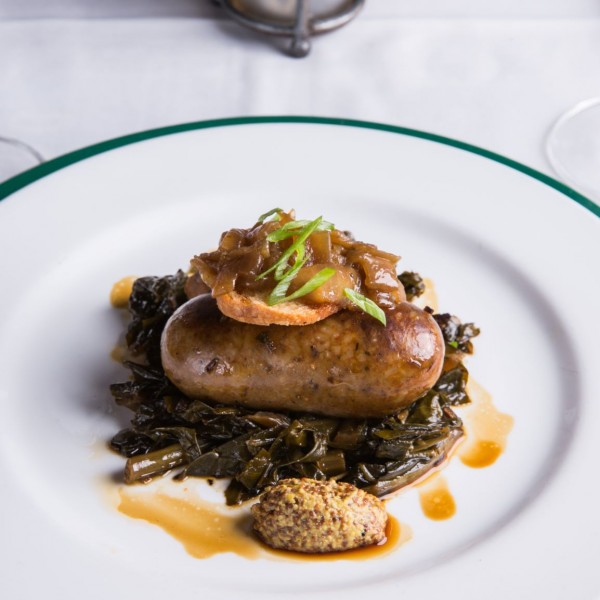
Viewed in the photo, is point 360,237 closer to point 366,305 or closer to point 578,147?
point 366,305

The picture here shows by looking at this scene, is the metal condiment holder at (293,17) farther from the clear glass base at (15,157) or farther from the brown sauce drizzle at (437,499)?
the brown sauce drizzle at (437,499)

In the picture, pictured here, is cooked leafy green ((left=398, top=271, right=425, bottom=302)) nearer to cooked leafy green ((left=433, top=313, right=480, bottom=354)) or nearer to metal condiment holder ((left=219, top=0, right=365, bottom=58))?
cooked leafy green ((left=433, top=313, right=480, bottom=354))

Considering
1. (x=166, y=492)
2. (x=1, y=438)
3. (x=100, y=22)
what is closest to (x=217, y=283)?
(x=166, y=492)

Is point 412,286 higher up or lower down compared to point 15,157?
lower down

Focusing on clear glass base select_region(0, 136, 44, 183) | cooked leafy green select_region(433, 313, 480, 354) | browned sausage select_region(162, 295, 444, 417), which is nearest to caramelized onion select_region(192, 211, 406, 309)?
browned sausage select_region(162, 295, 444, 417)

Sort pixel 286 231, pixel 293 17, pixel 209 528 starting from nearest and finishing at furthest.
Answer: pixel 209 528
pixel 286 231
pixel 293 17

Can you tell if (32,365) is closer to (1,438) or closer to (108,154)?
(1,438)

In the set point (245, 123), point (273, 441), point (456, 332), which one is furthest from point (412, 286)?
point (245, 123)
